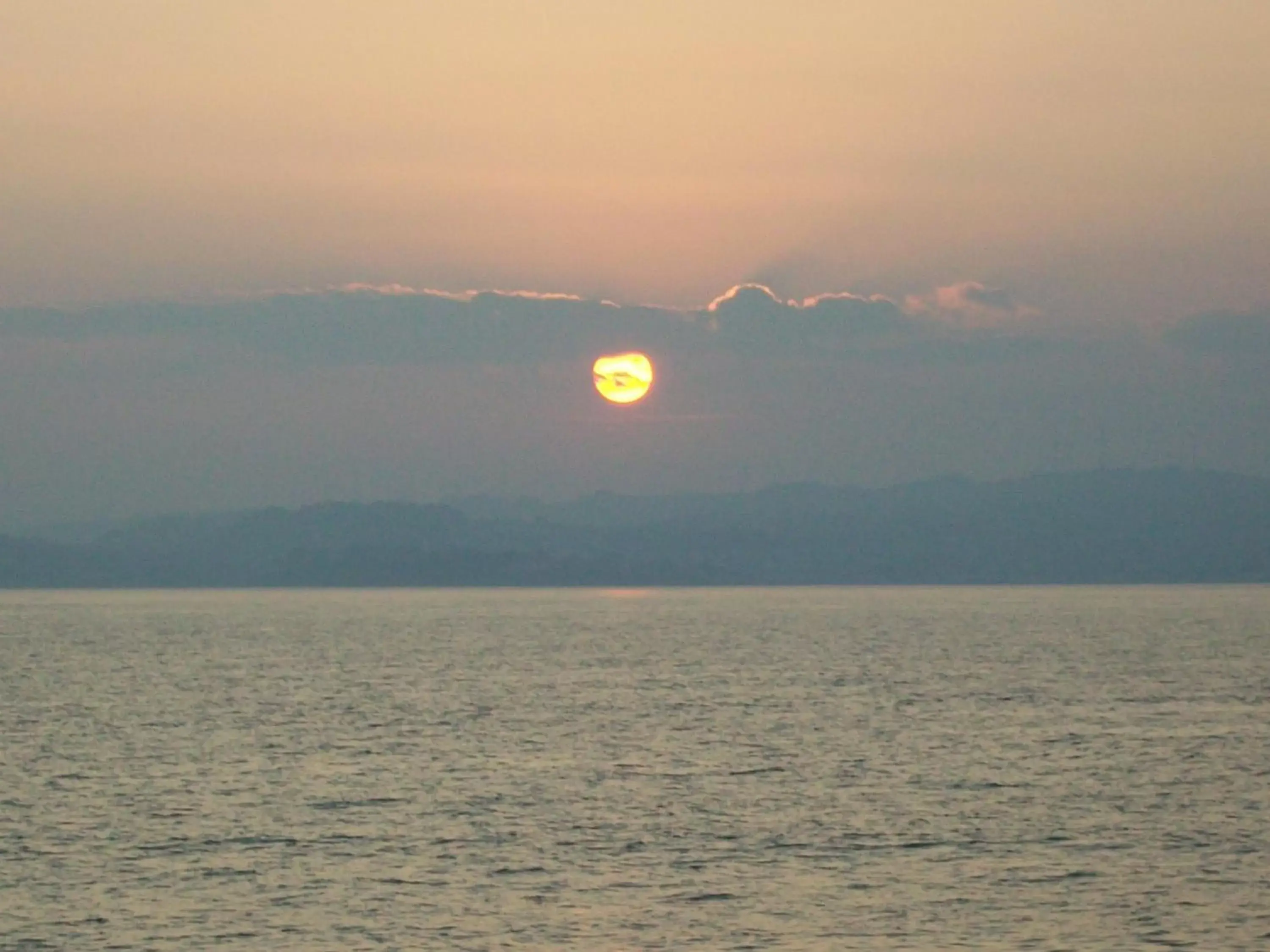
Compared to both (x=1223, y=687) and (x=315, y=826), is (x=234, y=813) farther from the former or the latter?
(x=1223, y=687)

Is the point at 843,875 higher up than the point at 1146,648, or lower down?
lower down

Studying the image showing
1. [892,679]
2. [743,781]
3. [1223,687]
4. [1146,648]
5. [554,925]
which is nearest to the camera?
[554,925]

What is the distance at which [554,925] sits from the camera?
4462cm

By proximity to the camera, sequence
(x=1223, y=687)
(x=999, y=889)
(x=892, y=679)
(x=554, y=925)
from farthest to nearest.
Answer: (x=892, y=679) → (x=1223, y=687) → (x=999, y=889) → (x=554, y=925)

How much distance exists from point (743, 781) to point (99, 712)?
175 ft

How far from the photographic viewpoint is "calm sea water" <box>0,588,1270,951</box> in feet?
148

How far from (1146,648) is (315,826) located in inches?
6002

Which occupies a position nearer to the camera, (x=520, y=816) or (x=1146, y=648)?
(x=520, y=816)

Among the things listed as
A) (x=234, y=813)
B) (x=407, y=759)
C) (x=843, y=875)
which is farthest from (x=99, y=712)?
(x=843, y=875)

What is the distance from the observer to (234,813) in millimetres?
63094

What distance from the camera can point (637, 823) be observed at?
199ft

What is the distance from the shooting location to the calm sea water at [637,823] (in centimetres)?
4497

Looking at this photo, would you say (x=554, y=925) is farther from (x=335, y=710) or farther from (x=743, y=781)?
(x=335, y=710)

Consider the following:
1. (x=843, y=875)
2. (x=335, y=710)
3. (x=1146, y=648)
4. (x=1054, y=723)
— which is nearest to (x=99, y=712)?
(x=335, y=710)
